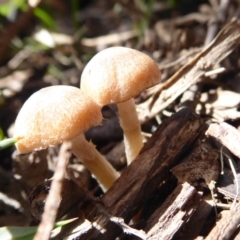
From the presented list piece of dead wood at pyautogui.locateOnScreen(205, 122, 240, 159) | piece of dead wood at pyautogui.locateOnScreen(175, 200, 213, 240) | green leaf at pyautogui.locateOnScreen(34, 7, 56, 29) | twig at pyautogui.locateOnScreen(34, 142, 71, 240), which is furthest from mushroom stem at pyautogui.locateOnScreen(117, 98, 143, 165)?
green leaf at pyautogui.locateOnScreen(34, 7, 56, 29)

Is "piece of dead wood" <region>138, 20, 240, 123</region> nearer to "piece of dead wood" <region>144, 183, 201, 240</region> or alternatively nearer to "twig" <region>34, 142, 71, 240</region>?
"piece of dead wood" <region>144, 183, 201, 240</region>

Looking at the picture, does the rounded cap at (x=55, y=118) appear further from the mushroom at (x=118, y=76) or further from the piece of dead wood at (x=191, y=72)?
the piece of dead wood at (x=191, y=72)

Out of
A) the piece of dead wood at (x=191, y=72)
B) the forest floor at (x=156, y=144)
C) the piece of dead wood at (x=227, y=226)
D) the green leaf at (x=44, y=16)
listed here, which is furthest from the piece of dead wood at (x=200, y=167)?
the green leaf at (x=44, y=16)

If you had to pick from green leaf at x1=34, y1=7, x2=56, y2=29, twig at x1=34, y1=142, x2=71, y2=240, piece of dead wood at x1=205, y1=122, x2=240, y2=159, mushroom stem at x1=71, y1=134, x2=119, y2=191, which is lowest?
piece of dead wood at x1=205, y1=122, x2=240, y2=159

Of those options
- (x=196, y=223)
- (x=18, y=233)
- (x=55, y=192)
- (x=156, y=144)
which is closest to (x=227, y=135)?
(x=156, y=144)

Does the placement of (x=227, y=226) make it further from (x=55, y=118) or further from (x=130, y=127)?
(x=55, y=118)
